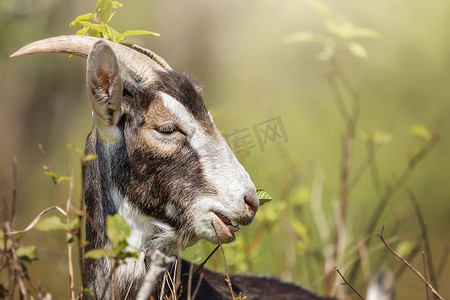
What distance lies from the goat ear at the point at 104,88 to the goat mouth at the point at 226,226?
2.21 feet

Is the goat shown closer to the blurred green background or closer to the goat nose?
the goat nose

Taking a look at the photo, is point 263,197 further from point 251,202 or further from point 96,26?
point 96,26

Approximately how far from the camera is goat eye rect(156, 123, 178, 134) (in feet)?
10.1

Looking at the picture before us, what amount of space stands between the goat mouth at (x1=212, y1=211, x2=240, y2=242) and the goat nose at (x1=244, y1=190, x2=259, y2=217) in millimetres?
127

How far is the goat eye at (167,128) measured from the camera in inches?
121

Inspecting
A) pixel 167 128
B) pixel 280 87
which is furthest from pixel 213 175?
pixel 280 87

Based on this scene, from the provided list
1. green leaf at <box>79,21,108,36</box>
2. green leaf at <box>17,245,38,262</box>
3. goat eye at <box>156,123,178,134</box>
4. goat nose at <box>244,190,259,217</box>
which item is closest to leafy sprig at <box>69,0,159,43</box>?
green leaf at <box>79,21,108,36</box>

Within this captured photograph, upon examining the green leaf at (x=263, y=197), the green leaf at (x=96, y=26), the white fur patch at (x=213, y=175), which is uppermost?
the green leaf at (x=96, y=26)

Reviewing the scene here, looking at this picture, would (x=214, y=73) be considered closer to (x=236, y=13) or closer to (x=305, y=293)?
(x=236, y=13)

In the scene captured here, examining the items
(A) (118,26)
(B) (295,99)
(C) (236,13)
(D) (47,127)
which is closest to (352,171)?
(B) (295,99)

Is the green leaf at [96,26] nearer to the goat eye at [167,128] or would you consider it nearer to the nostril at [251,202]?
the goat eye at [167,128]

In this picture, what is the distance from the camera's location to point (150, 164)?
308 cm

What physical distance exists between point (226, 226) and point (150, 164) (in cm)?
50

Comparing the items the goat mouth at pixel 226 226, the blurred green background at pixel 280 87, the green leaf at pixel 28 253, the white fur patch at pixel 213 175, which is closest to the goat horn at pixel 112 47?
the white fur patch at pixel 213 175
